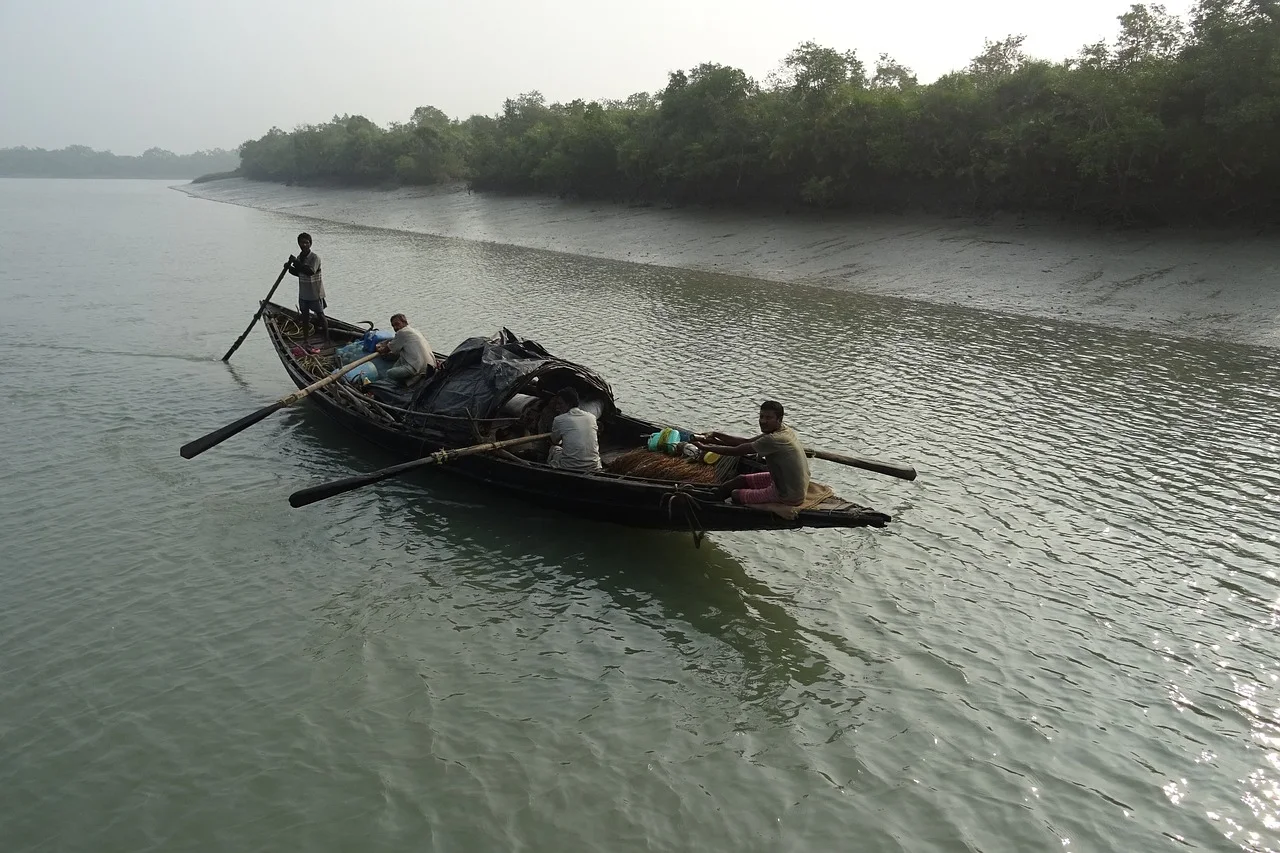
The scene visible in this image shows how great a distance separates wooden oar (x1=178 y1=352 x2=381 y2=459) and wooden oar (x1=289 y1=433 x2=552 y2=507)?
7.82ft

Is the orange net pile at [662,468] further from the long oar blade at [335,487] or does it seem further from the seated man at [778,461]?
the long oar blade at [335,487]

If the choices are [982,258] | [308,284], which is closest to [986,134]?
[982,258]

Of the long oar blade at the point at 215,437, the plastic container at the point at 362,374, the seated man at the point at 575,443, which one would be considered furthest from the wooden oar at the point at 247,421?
the seated man at the point at 575,443

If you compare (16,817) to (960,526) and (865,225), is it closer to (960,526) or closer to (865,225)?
(960,526)

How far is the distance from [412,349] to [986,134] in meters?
27.5

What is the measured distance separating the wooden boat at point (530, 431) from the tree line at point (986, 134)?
79.2ft

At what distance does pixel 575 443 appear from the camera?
1104 cm

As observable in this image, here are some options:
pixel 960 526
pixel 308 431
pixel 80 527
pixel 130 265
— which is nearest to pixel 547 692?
pixel 960 526

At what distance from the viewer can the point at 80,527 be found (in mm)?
11062

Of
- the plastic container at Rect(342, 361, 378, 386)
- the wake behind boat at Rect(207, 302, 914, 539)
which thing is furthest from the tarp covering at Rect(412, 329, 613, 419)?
the plastic container at Rect(342, 361, 378, 386)

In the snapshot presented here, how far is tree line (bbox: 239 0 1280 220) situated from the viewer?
2628 centimetres

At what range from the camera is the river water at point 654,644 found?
6.53 metres

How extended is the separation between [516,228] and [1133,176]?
3289cm

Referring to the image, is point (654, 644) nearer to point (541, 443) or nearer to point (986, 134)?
point (541, 443)
